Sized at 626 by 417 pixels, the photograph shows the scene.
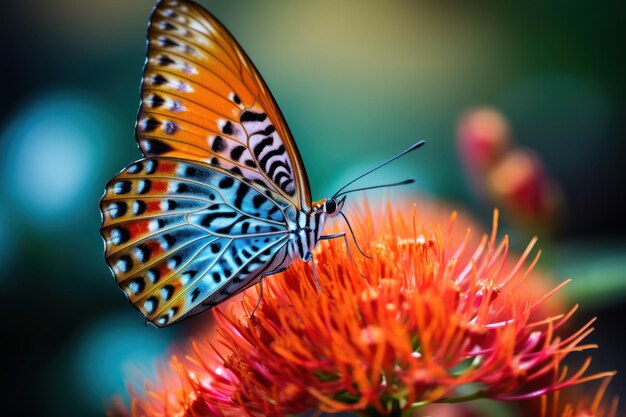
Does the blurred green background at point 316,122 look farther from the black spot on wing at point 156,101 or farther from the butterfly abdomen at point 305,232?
the black spot on wing at point 156,101

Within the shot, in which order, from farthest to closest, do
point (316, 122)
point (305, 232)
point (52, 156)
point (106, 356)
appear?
point (316, 122)
point (52, 156)
point (106, 356)
point (305, 232)

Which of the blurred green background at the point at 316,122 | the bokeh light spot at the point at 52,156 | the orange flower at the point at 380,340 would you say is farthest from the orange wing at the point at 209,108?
the bokeh light spot at the point at 52,156

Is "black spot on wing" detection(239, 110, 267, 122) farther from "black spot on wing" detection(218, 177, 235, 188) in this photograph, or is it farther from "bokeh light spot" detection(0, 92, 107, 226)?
"bokeh light spot" detection(0, 92, 107, 226)

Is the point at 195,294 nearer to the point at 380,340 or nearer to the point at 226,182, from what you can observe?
the point at 226,182

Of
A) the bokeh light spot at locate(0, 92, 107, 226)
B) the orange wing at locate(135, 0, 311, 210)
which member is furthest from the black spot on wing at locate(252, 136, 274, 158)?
the bokeh light spot at locate(0, 92, 107, 226)

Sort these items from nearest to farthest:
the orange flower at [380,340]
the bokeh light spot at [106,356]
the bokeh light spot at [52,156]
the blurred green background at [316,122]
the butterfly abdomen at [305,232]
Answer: the orange flower at [380,340], the butterfly abdomen at [305,232], the bokeh light spot at [106,356], the blurred green background at [316,122], the bokeh light spot at [52,156]

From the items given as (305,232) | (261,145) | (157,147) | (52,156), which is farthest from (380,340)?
(52,156)

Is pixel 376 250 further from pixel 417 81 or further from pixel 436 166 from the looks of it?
pixel 417 81

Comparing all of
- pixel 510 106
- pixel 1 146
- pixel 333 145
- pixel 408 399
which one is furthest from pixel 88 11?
pixel 408 399
